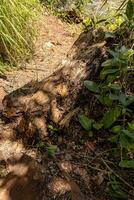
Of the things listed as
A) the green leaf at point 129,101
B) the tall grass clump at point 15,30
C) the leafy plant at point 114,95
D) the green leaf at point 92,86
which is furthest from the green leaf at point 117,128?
the tall grass clump at point 15,30

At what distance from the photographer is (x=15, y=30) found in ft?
11.4

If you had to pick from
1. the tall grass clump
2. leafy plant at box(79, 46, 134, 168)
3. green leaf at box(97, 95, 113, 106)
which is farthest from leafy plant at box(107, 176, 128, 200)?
the tall grass clump

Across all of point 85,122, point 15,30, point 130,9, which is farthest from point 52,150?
point 15,30

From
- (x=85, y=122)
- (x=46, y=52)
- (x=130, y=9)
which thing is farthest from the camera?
(x=46, y=52)

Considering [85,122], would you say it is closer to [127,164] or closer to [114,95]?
[114,95]

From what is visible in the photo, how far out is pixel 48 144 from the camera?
222cm

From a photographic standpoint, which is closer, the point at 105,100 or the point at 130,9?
the point at 105,100

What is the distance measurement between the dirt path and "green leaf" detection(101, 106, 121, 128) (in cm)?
113

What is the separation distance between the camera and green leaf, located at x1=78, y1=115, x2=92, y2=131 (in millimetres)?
2200

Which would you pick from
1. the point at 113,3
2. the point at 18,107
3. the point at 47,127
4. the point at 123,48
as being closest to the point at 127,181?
the point at 47,127

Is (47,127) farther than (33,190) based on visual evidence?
Yes

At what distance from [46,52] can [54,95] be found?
1.59 metres

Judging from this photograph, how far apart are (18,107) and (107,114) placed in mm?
672

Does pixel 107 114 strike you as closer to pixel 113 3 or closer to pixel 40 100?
pixel 40 100
